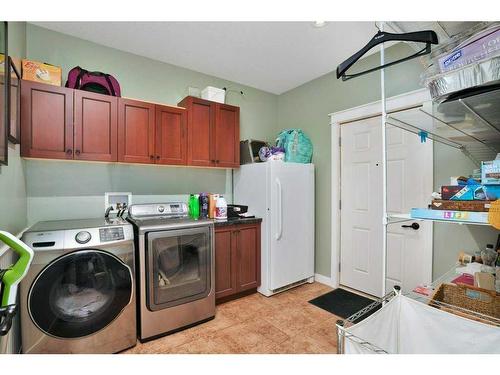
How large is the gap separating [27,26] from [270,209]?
9.54 ft

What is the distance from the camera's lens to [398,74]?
99.3 inches

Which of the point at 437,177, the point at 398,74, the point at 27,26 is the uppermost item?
the point at 27,26

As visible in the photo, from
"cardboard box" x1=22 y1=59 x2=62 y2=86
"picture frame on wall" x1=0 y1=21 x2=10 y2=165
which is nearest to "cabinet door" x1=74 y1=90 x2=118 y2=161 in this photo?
"cardboard box" x1=22 y1=59 x2=62 y2=86

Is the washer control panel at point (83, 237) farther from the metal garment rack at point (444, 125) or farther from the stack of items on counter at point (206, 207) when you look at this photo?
the metal garment rack at point (444, 125)

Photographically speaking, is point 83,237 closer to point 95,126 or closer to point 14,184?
point 14,184

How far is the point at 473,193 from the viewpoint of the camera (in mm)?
1008

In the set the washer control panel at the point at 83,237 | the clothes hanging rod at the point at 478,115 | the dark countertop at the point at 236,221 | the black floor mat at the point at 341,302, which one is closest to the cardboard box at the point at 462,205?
the clothes hanging rod at the point at 478,115

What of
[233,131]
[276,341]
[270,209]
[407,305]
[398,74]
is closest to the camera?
[407,305]

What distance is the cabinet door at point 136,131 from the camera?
2.33m

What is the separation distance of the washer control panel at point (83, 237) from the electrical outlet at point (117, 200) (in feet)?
2.57

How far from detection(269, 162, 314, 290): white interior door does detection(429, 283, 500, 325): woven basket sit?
174 cm
